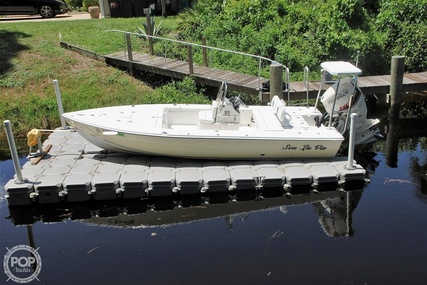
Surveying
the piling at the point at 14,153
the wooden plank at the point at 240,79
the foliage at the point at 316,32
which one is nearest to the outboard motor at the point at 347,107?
the wooden plank at the point at 240,79

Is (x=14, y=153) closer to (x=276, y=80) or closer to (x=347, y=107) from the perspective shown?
(x=276, y=80)

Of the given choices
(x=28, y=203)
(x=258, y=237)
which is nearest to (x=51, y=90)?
(x=28, y=203)

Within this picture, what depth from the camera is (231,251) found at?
7.66 meters

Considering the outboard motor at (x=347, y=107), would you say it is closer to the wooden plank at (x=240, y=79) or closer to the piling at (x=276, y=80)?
the piling at (x=276, y=80)

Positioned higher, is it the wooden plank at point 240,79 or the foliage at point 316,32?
the foliage at point 316,32

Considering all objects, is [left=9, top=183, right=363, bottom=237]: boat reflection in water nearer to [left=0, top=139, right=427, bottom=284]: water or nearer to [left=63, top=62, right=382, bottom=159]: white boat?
[left=0, top=139, right=427, bottom=284]: water

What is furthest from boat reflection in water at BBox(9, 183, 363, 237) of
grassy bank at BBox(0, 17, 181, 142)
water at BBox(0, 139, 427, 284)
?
grassy bank at BBox(0, 17, 181, 142)

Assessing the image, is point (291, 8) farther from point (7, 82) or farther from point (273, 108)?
point (7, 82)

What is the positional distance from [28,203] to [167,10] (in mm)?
17808

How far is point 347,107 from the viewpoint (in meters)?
10.4

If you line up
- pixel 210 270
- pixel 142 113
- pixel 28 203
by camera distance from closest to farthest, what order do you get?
pixel 210 270 < pixel 28 203 < pixel 142 113

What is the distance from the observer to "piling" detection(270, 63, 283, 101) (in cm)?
1164

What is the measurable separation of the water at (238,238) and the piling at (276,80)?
3318mm

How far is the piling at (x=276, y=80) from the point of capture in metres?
11.6
